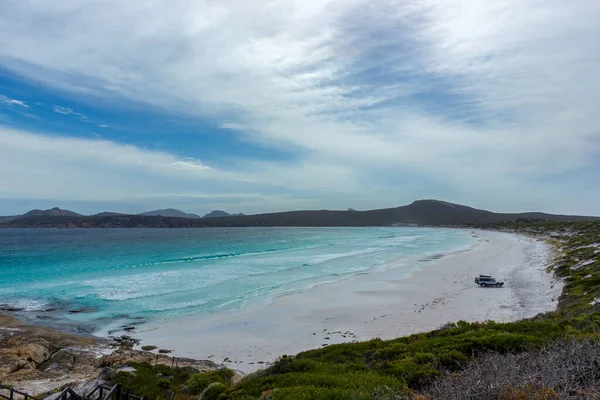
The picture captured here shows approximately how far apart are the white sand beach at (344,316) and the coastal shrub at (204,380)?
12.5ft

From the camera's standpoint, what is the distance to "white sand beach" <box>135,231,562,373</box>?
15289 mm

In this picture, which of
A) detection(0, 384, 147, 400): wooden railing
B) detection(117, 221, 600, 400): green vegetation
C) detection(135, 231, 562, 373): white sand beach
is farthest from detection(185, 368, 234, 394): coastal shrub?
detection(135, 231, 562, 373): white sand beach

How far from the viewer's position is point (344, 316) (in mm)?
19578

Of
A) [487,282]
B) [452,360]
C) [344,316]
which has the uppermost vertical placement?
[452,360]

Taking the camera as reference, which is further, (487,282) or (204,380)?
(487,282)

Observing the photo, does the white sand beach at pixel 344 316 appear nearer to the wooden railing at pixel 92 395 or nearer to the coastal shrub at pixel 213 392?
the coastal shrub at pixel 213 392

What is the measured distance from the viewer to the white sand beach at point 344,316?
50.2 feet

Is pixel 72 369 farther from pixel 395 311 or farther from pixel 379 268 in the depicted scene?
A: pixel 379 268

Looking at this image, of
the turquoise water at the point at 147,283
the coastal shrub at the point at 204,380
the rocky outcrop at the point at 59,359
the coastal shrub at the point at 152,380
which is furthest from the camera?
the turquoise water at the point at 147,283

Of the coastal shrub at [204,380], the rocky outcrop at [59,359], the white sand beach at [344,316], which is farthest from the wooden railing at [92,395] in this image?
the white sand beach at [344,316]

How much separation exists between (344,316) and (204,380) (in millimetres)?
11937

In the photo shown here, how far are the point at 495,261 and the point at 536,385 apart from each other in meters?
41.7

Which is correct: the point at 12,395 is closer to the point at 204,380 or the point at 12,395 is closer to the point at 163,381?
the point at 163,381

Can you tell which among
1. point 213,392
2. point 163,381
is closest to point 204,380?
point 163,381
